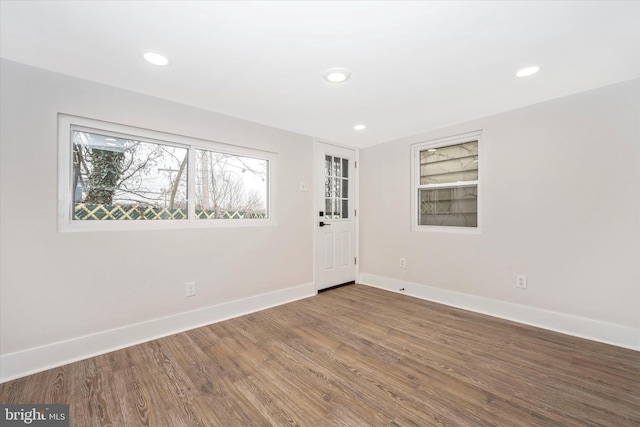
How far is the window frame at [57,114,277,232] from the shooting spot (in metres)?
2.05

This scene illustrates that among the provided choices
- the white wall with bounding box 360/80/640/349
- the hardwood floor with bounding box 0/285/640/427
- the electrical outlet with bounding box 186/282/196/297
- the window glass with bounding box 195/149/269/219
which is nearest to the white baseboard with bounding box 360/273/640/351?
the white wall with bounding box 360/80/640/349

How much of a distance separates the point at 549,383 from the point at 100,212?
3711mm

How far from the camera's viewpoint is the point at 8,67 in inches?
72.4

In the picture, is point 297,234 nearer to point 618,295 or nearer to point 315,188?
point 315,188

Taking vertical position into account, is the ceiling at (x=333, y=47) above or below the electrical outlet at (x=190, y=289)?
above

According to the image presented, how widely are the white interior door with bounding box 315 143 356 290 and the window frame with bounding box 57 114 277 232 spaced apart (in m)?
0.81

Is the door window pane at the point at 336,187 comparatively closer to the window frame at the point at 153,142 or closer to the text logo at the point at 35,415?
the window frame at the point at 153,142

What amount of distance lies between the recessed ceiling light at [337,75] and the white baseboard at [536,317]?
9.26 ft

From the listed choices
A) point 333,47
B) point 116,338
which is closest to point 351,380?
point 116,338

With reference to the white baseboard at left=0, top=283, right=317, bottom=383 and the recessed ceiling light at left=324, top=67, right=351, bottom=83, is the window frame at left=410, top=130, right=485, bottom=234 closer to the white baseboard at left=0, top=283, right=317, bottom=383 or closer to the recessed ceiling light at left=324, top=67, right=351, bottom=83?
the recessed ceiling light at left=324, top=67, right=351, bottom=83

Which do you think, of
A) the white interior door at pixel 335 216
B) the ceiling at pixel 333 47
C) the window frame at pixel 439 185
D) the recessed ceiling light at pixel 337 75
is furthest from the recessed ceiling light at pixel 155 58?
the window frame at pixel 439 185

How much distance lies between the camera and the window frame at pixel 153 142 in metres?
2.05

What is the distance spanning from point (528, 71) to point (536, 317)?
7.72 feet

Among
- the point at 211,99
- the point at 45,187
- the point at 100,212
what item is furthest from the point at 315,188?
the point at 45,187
